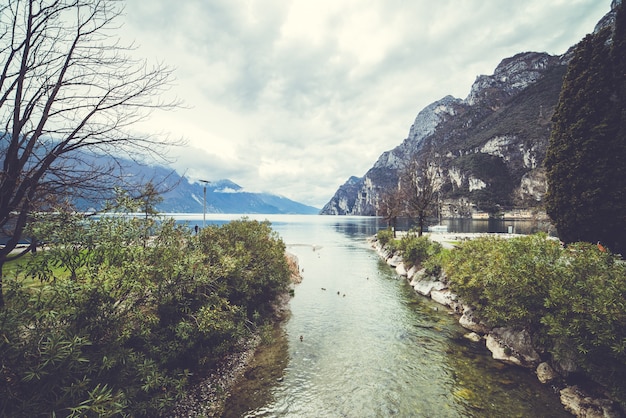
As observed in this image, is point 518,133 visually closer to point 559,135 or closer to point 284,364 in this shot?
point 559,135

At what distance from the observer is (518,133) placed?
614ft

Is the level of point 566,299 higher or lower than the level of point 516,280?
lower

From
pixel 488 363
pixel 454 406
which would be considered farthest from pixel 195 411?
pixel 488 363

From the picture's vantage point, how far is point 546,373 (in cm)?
1107

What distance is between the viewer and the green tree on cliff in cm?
1966

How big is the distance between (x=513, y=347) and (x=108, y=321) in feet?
53.6

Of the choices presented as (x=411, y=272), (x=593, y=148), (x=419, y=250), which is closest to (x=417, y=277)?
(x=411, y=272)

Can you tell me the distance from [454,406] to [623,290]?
21.5 ft

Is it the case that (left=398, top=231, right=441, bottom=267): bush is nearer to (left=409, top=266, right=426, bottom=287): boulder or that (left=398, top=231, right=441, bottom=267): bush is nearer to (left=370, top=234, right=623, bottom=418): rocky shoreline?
(left=409, top=266, right=426, bottom=287): boulder

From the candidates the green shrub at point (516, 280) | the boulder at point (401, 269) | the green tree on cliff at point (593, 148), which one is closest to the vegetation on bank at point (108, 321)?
the green shrub at point (516, 280)

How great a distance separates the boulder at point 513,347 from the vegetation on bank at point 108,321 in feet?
40.5

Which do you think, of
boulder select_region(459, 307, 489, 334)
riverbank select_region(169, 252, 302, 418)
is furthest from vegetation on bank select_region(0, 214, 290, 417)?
boulder select_region(459, 307, 489, 334)

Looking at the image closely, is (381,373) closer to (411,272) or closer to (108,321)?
(108,321)

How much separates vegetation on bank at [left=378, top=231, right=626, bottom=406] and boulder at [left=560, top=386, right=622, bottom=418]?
64 centimetres
